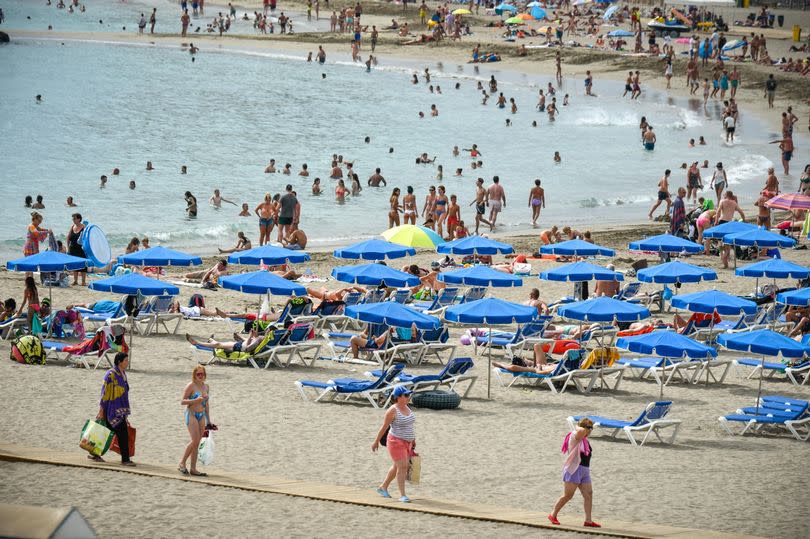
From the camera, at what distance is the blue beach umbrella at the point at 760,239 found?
1933cm

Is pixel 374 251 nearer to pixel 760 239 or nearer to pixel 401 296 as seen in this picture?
pixel 401 296

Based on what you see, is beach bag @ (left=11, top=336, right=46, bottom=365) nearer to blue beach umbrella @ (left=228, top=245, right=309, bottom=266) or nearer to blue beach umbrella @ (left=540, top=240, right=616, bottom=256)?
blue beach umbrella @ (left=228, top=245, right=309, bottom=266)

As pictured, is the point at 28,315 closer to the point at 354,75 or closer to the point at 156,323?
the point at 156,323

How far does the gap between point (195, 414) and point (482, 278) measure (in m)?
6.69

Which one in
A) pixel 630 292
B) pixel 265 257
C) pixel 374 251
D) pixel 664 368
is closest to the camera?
pixel 664 368

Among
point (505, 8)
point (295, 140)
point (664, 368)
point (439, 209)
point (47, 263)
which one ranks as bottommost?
point (295, 140)

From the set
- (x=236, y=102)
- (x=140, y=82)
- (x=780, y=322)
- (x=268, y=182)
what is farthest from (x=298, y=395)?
(x=140, y=82)

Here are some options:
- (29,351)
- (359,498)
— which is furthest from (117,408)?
Answer: (29,351)

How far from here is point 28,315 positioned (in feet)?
48.3

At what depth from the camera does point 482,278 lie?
1592cm

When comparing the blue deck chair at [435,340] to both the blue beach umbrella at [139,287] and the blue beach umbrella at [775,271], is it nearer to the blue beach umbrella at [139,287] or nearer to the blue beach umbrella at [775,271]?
the blue beach umbrella at [139,287]

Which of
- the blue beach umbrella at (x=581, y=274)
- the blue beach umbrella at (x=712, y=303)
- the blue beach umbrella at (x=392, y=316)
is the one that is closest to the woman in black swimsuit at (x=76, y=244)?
the blue beach umbrella at (x=392, y=316)

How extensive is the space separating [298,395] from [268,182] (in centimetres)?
2264

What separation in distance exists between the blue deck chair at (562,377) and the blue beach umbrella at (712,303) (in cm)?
158
